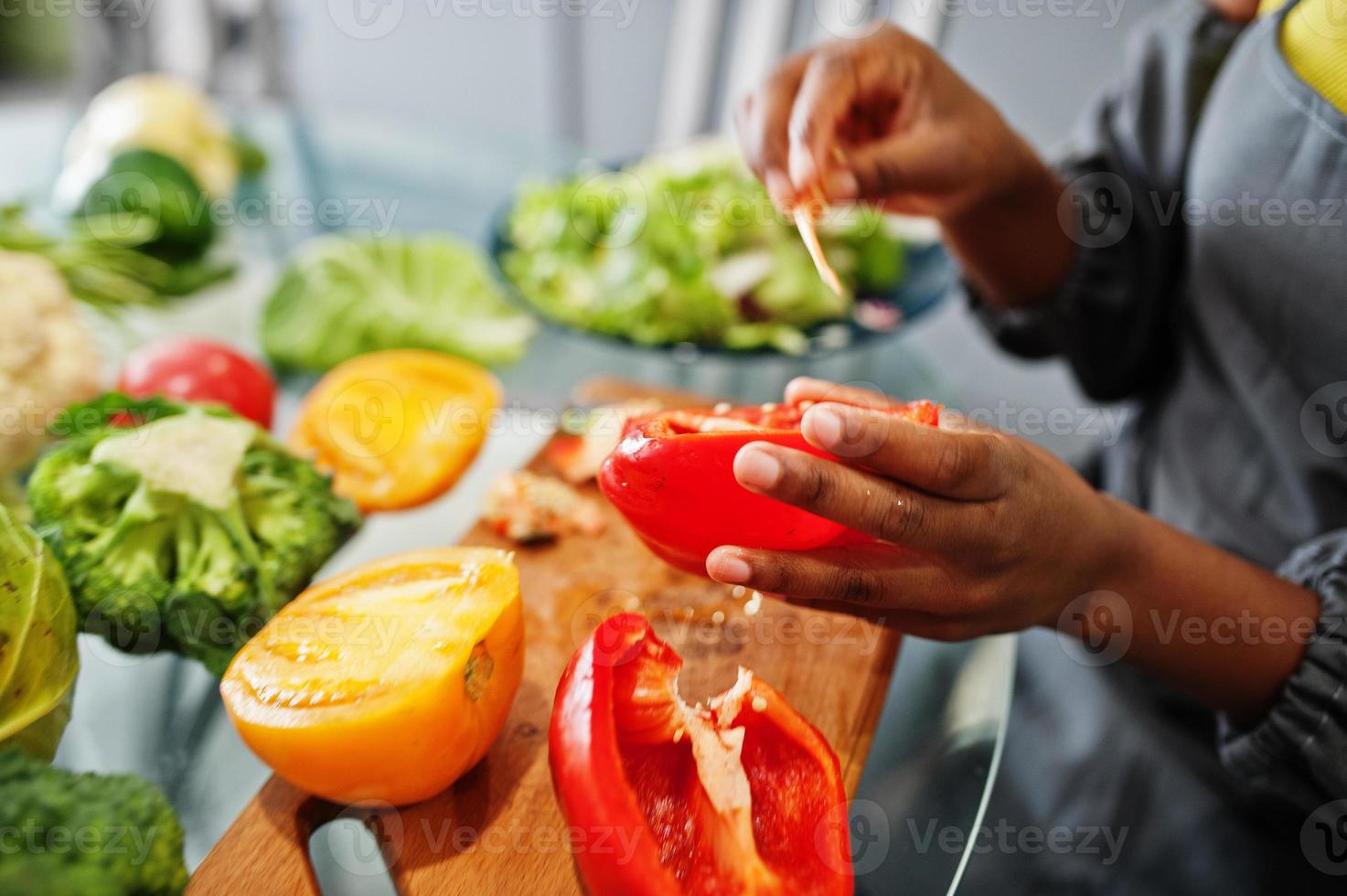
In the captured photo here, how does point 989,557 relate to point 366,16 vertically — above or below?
above

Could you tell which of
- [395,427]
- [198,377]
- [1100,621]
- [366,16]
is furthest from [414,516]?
[366,16]

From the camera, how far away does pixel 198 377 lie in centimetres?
114

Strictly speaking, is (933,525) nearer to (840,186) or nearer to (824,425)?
(824,425)

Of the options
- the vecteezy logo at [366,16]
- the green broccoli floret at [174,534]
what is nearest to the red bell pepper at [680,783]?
the green broccoli floret at [174,534]

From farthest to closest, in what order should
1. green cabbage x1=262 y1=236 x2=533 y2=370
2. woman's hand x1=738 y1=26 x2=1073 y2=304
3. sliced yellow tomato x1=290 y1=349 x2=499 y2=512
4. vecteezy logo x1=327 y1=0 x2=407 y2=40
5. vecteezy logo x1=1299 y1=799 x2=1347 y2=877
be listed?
vecteezy logo x1=327 y1=0 x2=407 y2=40
green cabbage x1=262 y1=236 x2=533 y2=370
sliced yellow tomato x1=290 y1=349 x2=499 y2=512
woman's hand x1=738 y1=26 x2=1073 y2=304
vecteezy logo x1=1299 y1=799 x2=1347 y2=877

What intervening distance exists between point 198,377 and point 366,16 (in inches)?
→ 139

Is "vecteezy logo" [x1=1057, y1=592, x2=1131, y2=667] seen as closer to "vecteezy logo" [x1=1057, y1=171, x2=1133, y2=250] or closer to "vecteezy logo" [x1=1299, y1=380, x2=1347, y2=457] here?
"vecteezy logo" [x1=1299, y1=380, x2=1347, y2=457]

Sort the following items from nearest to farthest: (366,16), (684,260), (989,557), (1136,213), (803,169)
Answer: (989,557) → (803,169) → (1136,213) → (684,260) → (366,16)

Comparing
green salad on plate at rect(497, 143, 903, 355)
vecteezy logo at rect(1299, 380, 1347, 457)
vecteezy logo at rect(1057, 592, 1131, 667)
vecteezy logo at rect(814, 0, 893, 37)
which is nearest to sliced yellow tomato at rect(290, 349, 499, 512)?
green salad on plate at rect(497, 143, 903, 355)

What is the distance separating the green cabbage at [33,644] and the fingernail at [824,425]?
2.01 feet

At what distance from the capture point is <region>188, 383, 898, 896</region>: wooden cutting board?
2.19 ft

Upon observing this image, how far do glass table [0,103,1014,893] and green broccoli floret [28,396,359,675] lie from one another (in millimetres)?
133

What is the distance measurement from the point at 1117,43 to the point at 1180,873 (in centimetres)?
264

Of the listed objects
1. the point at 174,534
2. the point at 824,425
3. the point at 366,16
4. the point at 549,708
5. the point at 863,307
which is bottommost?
the point at 366,16
